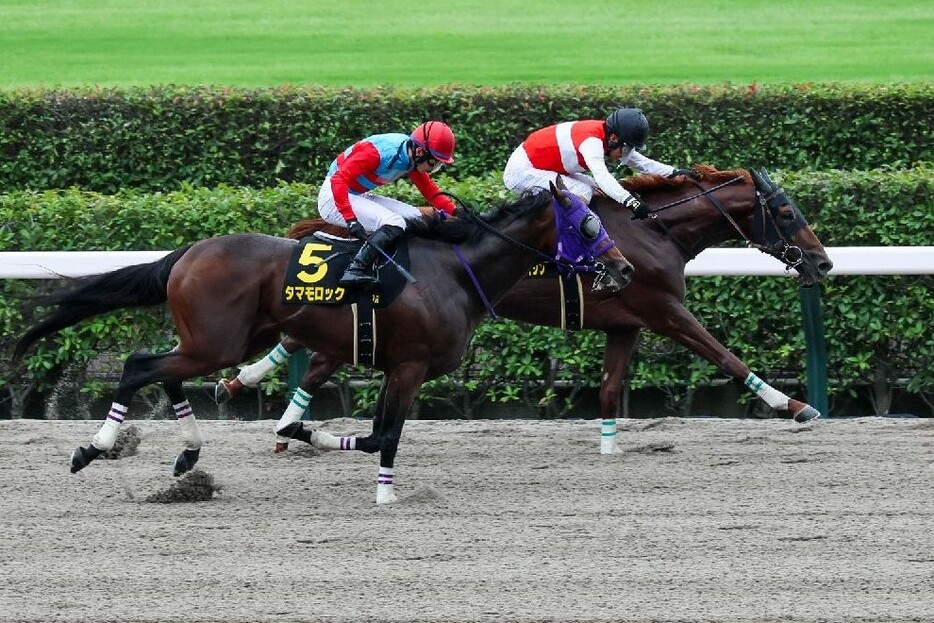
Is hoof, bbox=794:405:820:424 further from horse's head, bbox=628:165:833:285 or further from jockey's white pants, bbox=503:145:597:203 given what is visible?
jockey's white pants, bbox=503:145:597:203

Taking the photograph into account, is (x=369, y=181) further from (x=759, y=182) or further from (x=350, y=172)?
(x=759, y=182)

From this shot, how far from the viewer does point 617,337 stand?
289 inches

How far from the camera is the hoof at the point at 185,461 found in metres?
6.51

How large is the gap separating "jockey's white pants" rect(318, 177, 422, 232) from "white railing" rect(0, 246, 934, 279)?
1.14m

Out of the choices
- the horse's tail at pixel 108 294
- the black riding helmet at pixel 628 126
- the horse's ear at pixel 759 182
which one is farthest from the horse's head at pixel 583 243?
the horse's tail at pixel 108 294

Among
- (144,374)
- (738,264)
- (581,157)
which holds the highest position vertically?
(581,157)

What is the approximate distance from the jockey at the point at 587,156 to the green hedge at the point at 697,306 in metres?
0.82

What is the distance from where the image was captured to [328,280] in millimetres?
6207

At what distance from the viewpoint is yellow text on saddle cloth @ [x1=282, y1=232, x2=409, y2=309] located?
6.18 meters

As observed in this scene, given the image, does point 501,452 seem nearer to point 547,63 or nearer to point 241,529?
point 241,529

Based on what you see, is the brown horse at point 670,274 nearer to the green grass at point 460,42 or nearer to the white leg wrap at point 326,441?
the white leg wrap at point 326,441

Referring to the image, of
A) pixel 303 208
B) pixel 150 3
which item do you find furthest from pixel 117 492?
pixel 150 3

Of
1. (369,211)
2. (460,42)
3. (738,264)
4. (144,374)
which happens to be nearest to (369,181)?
(369,211)

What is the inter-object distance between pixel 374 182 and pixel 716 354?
5.74 ft
